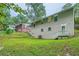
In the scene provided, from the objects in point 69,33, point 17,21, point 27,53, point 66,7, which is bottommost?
point 27,53

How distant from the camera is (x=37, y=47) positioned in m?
2.17

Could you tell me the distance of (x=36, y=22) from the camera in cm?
222

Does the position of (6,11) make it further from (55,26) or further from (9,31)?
(55,26)

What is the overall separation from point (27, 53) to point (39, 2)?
1.77ft

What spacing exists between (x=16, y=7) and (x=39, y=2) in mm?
245

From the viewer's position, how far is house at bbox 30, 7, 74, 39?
7.14 ft

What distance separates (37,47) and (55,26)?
0.29 meters

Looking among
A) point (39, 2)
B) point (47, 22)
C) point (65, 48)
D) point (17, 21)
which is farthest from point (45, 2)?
point (65, 48)

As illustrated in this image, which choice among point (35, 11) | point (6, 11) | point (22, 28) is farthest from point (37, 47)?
point (6, 11)

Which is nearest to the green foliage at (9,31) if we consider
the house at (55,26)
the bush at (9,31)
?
the bush at (9,31)

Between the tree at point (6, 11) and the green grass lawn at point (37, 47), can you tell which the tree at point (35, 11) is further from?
the green grass lawn at point (37, 47)

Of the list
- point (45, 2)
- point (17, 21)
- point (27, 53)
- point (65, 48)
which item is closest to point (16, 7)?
point (17, 21)

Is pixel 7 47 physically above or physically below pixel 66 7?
below

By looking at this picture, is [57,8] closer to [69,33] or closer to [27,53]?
[69,33]
